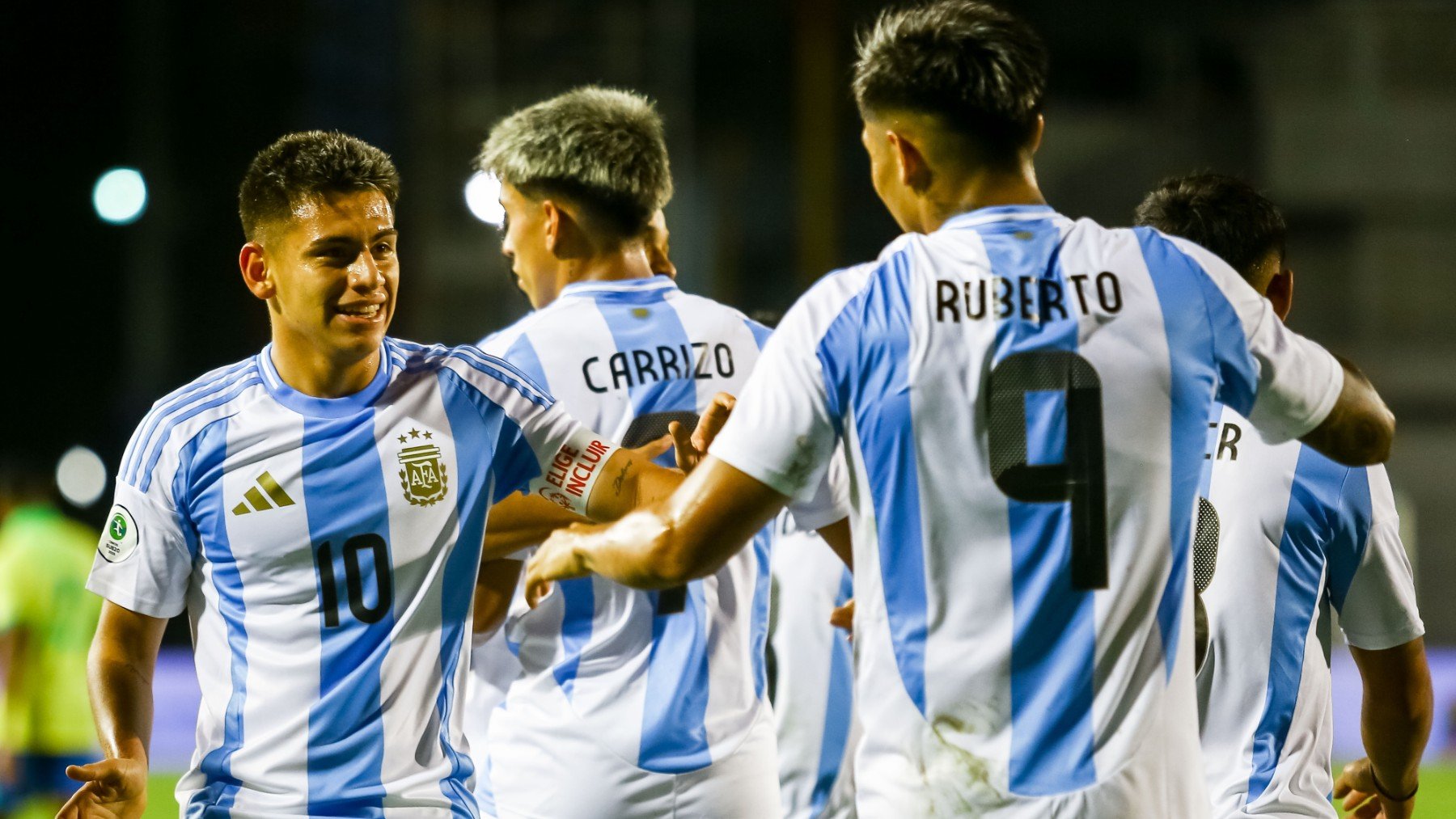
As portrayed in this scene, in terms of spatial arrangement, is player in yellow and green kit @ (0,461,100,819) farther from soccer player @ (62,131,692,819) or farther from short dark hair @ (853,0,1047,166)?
short dark hair @ (853,0,1047,166)

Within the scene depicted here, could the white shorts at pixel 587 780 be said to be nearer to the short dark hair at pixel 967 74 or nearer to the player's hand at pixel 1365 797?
the player's hand at pixel 1365 797

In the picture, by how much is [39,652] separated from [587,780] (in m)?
5.17

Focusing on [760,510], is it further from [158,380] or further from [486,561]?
[158,380]

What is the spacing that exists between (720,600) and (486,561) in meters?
0.51

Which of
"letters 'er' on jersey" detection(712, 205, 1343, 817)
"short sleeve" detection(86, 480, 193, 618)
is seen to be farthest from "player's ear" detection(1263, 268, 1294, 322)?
"short sleeve" detection(86, 480, 193, 618)

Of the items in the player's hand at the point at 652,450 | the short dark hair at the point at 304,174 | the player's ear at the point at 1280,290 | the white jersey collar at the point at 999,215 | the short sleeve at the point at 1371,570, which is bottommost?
the short sleeve at the point at 1371,570

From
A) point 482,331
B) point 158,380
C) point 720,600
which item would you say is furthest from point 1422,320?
point 720,600

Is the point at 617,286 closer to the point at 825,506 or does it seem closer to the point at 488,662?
the point at 825,506

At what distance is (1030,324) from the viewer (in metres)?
2.11

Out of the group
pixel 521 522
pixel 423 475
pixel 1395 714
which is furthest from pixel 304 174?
pixel 1395 714

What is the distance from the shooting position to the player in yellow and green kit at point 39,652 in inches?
285

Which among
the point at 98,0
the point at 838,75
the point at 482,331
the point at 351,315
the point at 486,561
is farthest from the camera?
the point at 482,331

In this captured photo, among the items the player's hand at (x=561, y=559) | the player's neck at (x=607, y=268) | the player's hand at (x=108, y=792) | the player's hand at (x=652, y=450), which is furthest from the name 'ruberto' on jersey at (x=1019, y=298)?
the player's hand at (x=108, y=792)

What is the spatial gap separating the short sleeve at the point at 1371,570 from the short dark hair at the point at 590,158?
Answer: 1.59 m
